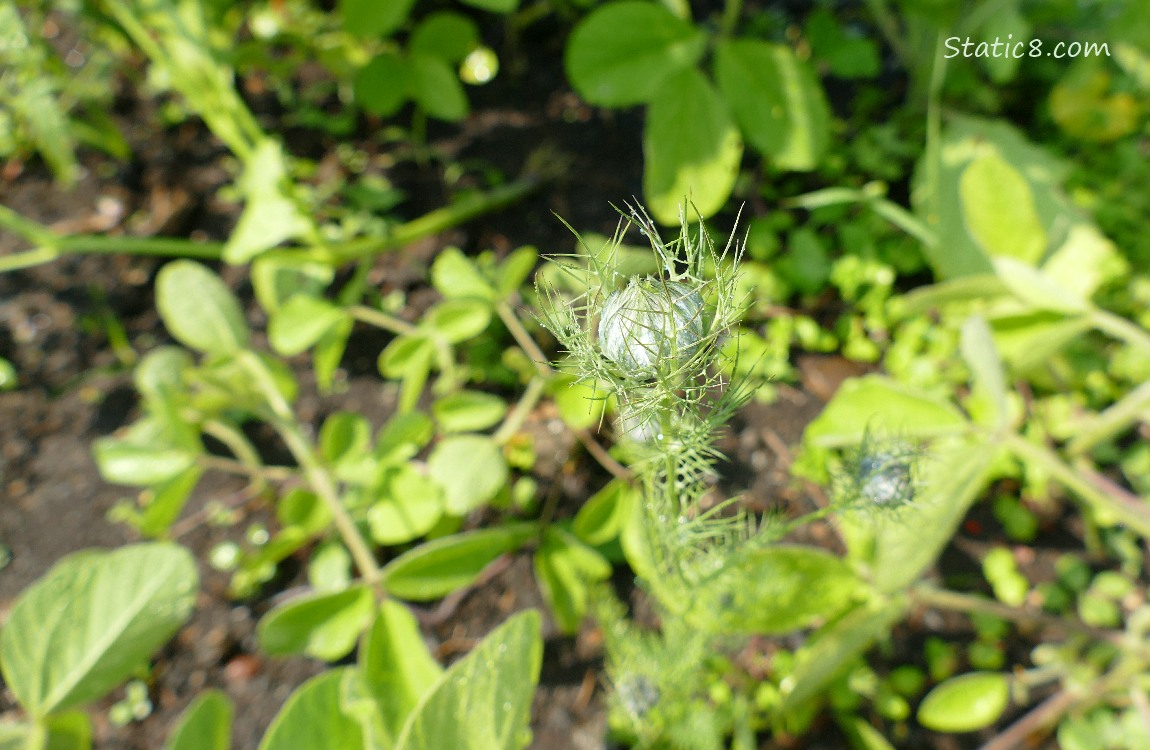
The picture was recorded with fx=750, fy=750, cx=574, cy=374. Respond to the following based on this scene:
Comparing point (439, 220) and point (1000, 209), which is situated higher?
point (439, 220)

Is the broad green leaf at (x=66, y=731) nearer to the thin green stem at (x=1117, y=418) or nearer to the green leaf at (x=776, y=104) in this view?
the green leaf at (x=776, y=104)

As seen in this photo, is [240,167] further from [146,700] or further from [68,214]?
[146,700]

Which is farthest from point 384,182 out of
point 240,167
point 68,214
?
point 68,214

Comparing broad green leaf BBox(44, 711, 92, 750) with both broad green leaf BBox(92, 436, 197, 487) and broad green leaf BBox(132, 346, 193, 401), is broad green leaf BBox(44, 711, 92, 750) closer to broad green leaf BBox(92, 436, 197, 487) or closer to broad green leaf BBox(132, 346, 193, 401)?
broad green leaf BBox(92, 436, 197, 487)

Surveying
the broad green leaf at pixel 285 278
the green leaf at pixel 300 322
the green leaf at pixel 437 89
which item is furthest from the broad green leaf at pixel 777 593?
the green leaf at pixel 437 89

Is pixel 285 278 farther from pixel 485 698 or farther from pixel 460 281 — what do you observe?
pixel 485 698

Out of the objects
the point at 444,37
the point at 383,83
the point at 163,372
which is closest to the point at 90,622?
the point at 163,372
